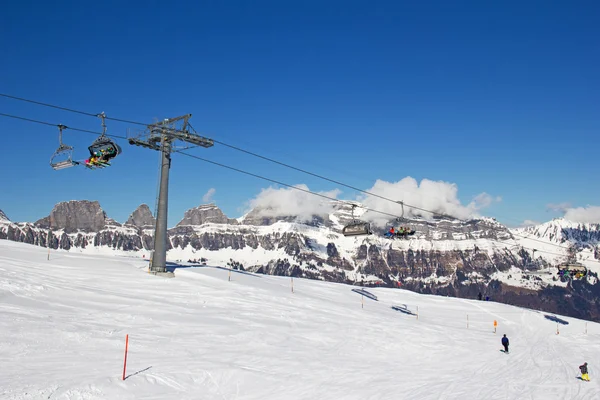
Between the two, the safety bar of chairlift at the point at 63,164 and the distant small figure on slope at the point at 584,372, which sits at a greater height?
the safety bar of chairlift at the point at 63,164

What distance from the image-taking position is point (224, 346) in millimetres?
24328

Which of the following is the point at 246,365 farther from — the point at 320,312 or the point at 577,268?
the point at 577,268

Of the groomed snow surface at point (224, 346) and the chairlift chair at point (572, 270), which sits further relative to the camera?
the chairlift chair at point (572, 270)

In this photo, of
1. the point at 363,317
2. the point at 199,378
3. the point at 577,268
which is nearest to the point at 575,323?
the point at 577,268

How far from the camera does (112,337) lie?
22.2m

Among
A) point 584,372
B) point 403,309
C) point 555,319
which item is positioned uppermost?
point 403,309

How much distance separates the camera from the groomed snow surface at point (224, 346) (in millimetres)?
18125

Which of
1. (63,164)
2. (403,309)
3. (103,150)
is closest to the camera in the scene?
(63,164)

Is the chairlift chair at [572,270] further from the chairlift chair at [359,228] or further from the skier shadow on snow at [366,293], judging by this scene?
the chairlift chair at [359,228]

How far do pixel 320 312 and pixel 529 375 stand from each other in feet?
48.5

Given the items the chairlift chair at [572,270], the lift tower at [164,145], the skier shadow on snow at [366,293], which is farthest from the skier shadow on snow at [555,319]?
the lift tower at [164,145]

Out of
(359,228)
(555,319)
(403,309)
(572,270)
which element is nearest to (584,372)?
(403,309)

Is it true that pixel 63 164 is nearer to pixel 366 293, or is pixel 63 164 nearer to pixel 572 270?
pixel 366 293

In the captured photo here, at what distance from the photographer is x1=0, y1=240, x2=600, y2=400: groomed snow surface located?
18.1 meters
